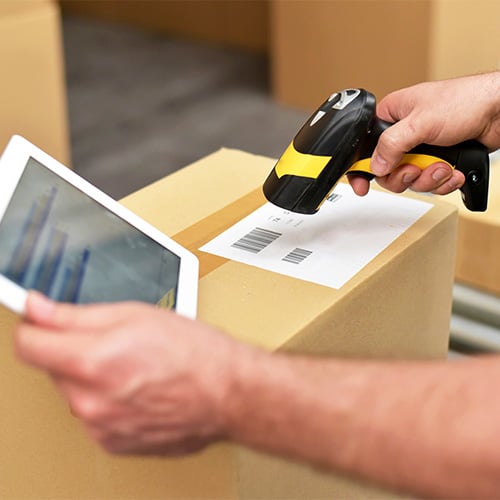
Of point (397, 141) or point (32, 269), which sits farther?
point (397, 141)

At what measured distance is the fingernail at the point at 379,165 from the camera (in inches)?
33.1

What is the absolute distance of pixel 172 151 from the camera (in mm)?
2467

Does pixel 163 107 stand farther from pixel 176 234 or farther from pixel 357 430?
pixel 357 430

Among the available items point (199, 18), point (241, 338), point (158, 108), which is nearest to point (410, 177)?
point (241, 338)

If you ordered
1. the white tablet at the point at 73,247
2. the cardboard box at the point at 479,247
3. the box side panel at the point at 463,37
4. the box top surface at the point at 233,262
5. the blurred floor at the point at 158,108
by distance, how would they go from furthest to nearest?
the blurred floor at the point at 158,108 → the box side panel at the point at 463,37 → the cardboard box at the point at 479,247 → the box top surface at the point at 233,262 → the white tablet at the point at 73,247

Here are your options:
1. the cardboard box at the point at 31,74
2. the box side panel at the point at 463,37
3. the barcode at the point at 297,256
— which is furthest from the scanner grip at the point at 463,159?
the box side panel at the point at 463,37

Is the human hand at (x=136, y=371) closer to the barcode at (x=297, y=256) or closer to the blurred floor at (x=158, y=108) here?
the barcode at (x=297, y=256)

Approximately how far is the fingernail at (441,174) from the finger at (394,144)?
4 cm

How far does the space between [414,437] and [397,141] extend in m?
0.39

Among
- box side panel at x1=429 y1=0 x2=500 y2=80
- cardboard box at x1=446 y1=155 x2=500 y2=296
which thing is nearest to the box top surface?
cardboard box at x1=446 y1=155 x2=500 y2=296

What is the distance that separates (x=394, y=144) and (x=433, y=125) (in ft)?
0.17

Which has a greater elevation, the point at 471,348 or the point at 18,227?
the point at 18,227

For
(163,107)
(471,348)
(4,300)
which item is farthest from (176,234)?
(163,107)

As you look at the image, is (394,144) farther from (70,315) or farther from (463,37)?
(463,37)
